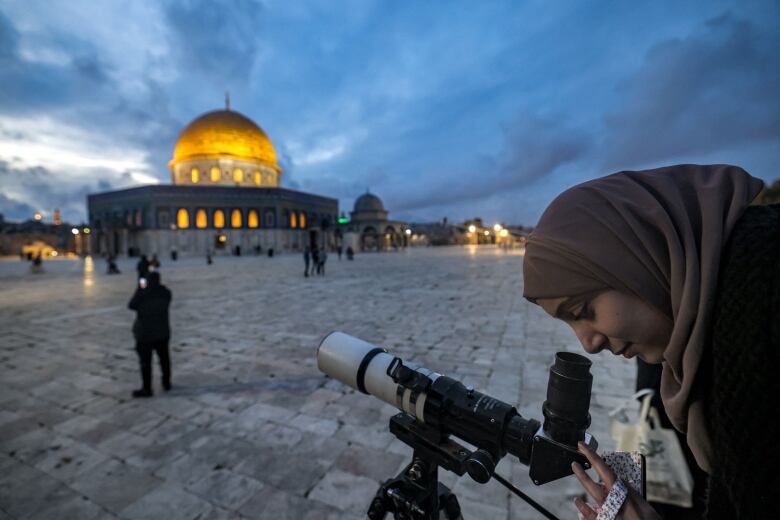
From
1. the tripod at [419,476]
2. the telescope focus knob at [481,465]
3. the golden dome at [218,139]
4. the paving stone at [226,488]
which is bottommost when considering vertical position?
the paving stone at [226,488]

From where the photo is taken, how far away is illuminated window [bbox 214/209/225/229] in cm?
4099

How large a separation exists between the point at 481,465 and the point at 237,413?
10.5ft

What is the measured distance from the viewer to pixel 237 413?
3.58 metres

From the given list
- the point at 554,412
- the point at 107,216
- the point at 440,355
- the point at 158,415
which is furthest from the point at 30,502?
the point at 107,216

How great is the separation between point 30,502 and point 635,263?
3895 millimetres

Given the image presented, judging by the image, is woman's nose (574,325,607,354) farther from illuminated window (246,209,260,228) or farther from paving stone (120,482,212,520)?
illuminated window (246,209,260,228)

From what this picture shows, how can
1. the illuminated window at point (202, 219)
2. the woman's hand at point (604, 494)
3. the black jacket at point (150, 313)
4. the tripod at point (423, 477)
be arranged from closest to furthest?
1. the woman's hand at point (604, 494)
2. the tripod at point (423, 477)
3. the black jacket at point (150, 313)
4. the illuminated window at point (202, 219)

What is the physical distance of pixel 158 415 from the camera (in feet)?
11.7

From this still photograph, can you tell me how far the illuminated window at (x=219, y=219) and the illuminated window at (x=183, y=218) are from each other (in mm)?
2888

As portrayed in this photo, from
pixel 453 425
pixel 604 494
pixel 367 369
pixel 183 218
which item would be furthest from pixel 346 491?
pixel 183 218

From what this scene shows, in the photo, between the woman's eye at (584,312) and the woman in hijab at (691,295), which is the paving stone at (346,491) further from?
the woman's eye at (584,312)

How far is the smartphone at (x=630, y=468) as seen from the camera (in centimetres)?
99

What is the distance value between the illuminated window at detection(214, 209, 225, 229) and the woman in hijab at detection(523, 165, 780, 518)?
4507cm

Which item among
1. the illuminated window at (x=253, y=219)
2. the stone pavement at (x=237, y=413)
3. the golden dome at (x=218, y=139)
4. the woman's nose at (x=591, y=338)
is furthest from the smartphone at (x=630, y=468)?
the golden dome at (x=218, y=139)
